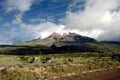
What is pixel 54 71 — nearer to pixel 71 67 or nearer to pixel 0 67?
pixel 71 67

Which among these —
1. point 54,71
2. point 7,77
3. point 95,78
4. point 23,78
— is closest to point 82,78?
point 95,78

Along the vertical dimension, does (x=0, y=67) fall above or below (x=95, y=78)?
above

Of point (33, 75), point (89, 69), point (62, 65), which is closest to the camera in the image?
point (33, 75)

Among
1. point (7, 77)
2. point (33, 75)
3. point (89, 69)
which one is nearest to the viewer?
point (7, 77)

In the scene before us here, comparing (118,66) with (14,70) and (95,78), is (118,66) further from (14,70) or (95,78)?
(14,70)

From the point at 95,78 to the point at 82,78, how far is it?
5.42m

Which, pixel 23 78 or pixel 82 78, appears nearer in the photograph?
pixel 23 78

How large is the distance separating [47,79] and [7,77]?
54.6ft

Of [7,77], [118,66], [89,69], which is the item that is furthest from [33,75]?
[118,66]

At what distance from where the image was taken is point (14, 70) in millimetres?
88938

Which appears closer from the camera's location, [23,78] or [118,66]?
[23,78]

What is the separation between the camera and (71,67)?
112 meters

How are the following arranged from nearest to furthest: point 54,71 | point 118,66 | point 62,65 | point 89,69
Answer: point 54,71 < point 62,65 < point 89,69 < point 118,66

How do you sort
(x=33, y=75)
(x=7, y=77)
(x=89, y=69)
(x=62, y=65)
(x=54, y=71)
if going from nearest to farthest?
(x=7, y=77) → (x=33, y=75) → (x=54, y=71) → (x=62, y=65) → (x=89, y=69)
